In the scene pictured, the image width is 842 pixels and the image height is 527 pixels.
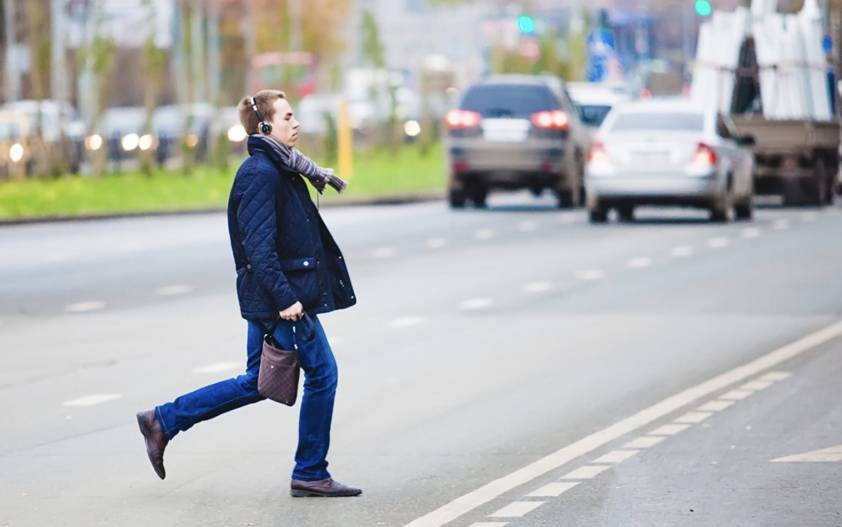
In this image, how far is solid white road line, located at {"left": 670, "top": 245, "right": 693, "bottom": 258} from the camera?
25.5 m

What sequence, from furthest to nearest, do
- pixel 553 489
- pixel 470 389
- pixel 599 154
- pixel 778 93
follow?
pixel 778 93
pixel 599 154
pixel 470 389
pixel 553 489

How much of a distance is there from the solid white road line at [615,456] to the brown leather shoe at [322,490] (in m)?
1.34

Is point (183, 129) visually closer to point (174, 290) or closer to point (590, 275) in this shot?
point (590, 275)

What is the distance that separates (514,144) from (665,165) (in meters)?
5.16

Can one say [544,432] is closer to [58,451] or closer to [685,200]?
[58,451]

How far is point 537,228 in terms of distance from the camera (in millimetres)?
31156

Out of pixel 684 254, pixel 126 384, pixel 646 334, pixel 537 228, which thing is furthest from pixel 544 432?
pixel 537 228

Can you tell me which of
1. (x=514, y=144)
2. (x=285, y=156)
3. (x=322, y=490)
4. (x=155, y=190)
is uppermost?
(x=285, y=156)

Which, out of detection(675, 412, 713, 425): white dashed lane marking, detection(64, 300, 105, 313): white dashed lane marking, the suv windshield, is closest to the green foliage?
the suv windshield

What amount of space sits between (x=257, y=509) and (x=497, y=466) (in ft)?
4.71

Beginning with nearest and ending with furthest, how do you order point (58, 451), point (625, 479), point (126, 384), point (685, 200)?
point (625, 479) → point (58, 451) → point (126, 384) → point (685, 200)

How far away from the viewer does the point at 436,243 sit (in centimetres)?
2806

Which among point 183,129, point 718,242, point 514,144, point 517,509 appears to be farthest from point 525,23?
point 517,509

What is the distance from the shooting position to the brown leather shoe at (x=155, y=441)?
10.1 metres
